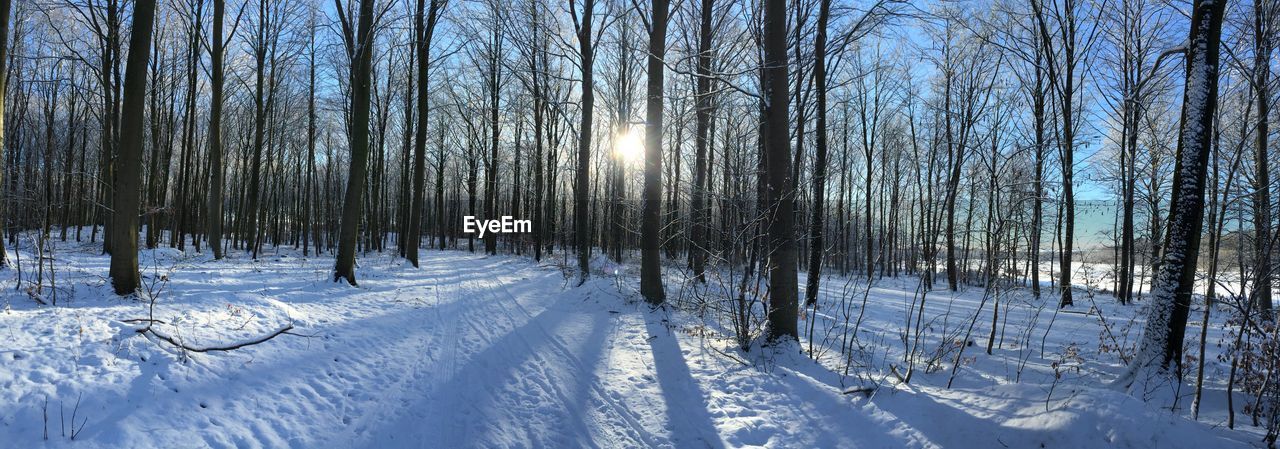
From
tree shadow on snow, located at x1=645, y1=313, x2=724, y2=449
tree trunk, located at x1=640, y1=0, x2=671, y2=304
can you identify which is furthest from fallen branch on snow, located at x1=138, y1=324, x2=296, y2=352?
tree trunk, located at x1=640, y1=0, x2=671, y2=304

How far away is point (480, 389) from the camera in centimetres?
479

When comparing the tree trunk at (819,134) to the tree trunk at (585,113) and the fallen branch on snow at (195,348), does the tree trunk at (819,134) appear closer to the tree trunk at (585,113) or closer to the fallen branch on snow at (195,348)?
the tree trunk at (585,113)

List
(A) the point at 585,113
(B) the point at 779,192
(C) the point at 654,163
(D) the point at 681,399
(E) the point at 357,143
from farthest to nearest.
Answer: (A) the point at 585,113 → (E) the point at 357,143 → (C) the point at 654,163 → (B) the point at 779,192 → (D) the point at 681,399

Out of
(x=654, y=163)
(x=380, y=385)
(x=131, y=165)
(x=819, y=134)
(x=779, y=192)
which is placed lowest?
(x=380, y=385)

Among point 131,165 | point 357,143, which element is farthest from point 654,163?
point 131,165

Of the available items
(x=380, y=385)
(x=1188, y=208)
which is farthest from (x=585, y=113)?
(x=1188, y=208)

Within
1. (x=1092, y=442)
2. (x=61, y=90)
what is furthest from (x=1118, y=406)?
(x=61, y=90)

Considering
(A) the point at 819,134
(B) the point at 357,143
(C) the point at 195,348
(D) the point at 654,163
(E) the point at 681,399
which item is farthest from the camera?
(A) the point at 819,134

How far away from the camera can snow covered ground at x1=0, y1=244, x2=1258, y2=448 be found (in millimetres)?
3373

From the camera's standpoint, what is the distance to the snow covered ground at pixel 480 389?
11.1 feet

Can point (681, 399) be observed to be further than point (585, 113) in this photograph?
No

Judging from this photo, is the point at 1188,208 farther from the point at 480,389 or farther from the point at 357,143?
the point at 357,143

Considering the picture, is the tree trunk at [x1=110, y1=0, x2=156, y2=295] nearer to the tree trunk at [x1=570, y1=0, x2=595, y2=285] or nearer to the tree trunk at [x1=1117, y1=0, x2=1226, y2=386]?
the tree trunk at [x1=570, y1=0, x2=595, y2=285]

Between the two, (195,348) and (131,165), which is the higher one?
(131,165)
